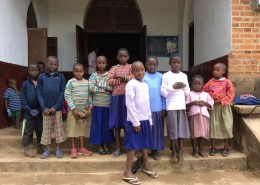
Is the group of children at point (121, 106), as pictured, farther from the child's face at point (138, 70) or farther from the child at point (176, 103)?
the child's face at point (138, 70)

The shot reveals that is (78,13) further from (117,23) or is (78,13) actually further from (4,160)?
(4,160)

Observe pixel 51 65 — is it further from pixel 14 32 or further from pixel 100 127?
pixel 14 32

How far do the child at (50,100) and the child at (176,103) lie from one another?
4.55 ft

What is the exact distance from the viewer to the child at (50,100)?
12.5 ft

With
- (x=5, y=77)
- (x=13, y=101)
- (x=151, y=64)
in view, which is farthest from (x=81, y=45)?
(x=151, y=64)

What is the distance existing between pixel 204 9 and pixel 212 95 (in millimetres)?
2531

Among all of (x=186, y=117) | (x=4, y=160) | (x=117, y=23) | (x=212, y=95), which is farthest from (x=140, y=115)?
(x=117, y=23)

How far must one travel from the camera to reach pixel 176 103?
3.65 m

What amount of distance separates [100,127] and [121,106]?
0.43 m

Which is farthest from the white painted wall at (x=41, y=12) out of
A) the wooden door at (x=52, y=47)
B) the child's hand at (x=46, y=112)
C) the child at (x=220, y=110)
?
the child at (x=220, y=110)

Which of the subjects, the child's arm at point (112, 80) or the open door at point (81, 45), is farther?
the open door at point (81, 45)

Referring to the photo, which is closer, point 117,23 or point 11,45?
point 11,45

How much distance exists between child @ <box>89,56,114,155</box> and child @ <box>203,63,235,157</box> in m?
1.40

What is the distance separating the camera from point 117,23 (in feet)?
27.2
